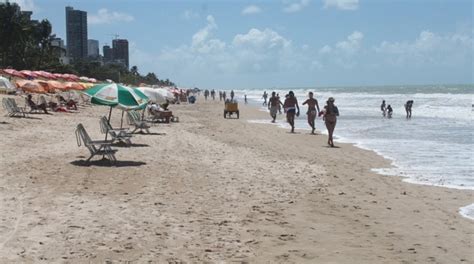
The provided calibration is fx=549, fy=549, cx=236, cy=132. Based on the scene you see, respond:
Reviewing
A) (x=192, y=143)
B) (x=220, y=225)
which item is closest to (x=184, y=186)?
(x=220, y=225)

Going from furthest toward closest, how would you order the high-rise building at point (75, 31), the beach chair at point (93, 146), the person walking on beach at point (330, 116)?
1. the high-rise building at point (75, 31)
2. the person walking on beach at point (330, 116)
3. the beach chair at point (93, 146)

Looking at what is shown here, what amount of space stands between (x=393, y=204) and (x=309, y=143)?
8.94 meters

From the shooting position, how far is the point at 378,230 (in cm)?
656

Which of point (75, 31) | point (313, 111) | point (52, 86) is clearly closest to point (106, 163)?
point (313, 111)

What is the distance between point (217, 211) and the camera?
7230 millimetres

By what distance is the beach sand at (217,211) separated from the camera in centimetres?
548

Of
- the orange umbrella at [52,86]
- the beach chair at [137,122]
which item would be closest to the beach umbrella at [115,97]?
the beach chair at [137,122]

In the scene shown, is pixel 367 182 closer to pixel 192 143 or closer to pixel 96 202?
pixel 96 202

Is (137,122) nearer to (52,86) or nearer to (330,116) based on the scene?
(330,116)

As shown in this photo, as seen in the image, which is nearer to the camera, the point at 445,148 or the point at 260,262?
the point at 260,262

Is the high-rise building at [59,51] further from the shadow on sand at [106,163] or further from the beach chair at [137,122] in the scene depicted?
the shadow on sand at [106,163]

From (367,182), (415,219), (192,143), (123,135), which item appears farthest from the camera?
(192,143)

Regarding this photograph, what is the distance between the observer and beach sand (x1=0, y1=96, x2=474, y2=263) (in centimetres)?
548

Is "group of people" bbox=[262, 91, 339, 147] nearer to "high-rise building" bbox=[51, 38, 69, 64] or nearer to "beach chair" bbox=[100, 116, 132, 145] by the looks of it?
"beach chair" bbox=[100, 116, 132, 145]
